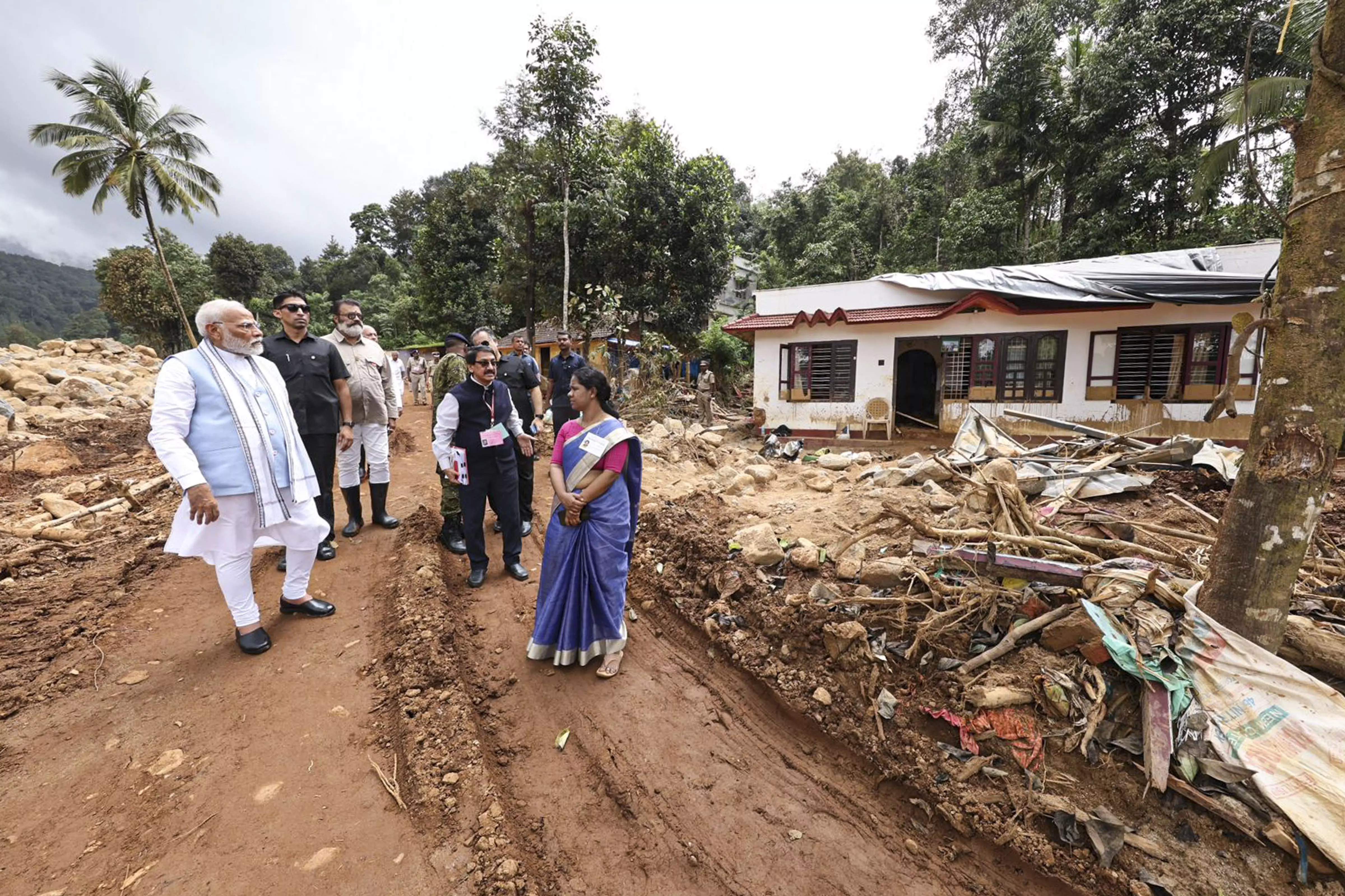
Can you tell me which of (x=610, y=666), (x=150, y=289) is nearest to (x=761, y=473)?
(x=610, y=666)

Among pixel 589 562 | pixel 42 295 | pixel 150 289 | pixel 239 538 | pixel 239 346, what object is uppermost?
pixel 42 295

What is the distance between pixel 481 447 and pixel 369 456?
1662mm

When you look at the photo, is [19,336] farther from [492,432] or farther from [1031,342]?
[1031,342]

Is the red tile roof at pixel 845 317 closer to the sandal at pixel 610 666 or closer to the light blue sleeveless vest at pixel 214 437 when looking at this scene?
the sandal at pixel 610 666

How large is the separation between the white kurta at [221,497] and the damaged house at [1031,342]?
29.9 ft

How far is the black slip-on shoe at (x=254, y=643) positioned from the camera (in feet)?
9.69

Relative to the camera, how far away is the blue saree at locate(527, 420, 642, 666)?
2.82 m

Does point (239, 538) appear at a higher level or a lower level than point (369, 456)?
lower

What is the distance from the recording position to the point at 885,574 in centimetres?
347

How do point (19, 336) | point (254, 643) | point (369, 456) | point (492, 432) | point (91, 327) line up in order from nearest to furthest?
point (254, 643)
point (492, 432)
point (369, 456)
point (19, 336)
point (91, 327)

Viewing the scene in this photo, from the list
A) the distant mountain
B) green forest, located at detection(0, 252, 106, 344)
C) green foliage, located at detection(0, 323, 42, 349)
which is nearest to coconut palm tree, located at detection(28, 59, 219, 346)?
green foliage, located at detection(0, 323, 42, 349)

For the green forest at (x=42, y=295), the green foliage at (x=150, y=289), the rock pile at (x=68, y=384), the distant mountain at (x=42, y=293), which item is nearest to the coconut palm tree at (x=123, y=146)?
the rock pile at (x=68, y=384)

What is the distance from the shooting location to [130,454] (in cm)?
776

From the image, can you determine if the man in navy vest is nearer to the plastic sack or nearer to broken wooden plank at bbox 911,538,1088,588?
broken wooden plank at bbox 911,538,1088,588
